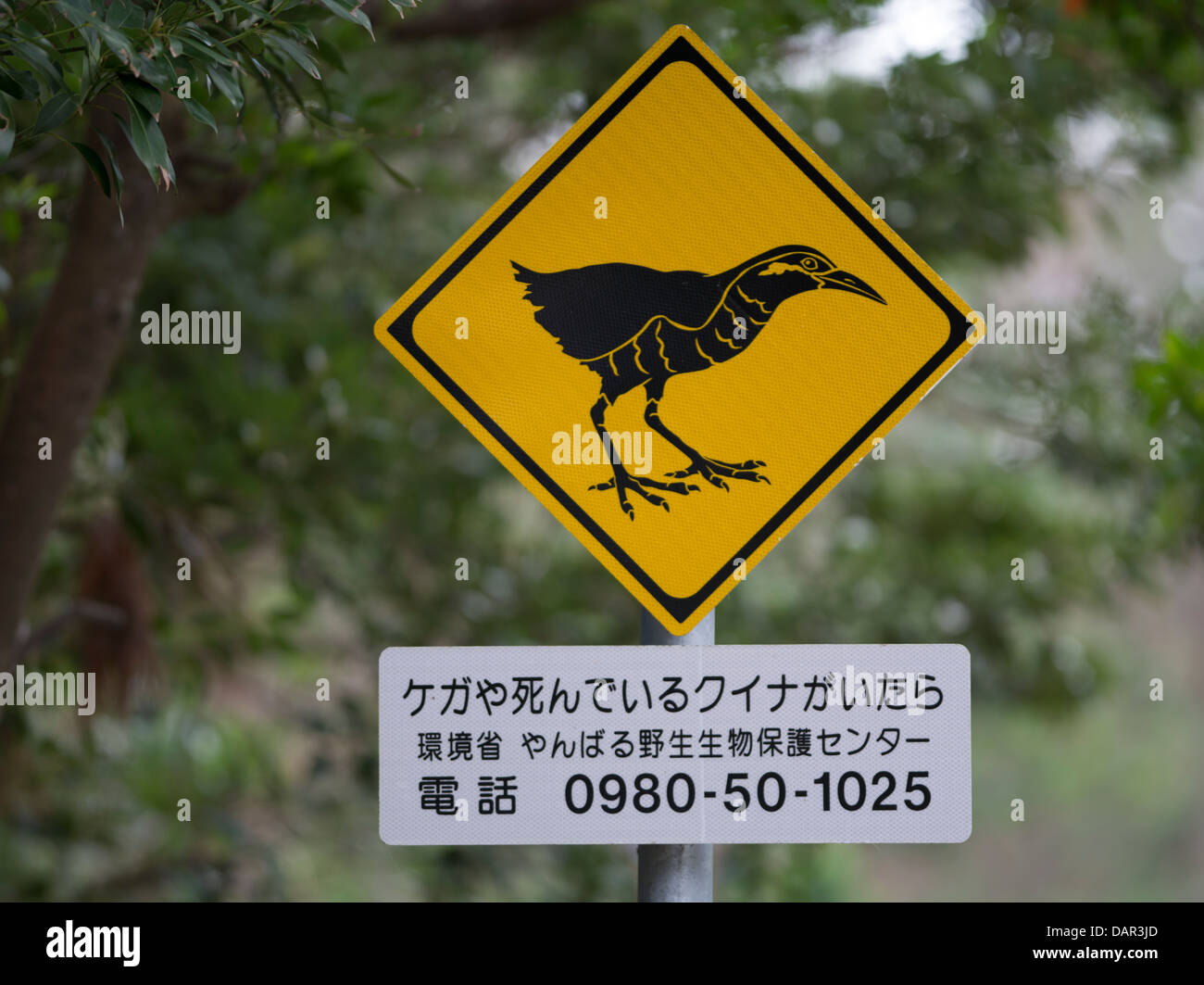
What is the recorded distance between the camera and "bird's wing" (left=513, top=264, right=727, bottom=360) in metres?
1.29

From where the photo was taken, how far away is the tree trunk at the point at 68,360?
1.70 metres

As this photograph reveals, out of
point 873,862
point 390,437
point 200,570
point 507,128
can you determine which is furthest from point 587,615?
point 873,862

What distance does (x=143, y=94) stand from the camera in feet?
3.61

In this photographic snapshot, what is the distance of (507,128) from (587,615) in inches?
85.0

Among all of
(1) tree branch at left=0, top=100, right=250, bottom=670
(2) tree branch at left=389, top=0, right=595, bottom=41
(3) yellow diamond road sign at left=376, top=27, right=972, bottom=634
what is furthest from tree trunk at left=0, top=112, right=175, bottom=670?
(2) tree branch at left=389, top=0, right=595, bottom=41

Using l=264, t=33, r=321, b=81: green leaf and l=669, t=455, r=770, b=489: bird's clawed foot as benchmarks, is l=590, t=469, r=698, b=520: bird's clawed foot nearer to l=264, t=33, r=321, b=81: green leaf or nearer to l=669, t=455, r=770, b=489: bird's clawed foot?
l=669, t=455, r=770, b=489: bird's clawed foot

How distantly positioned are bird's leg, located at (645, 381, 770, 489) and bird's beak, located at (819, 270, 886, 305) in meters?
0.24

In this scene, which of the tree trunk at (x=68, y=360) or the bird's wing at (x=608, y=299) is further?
the tree trunk at (x=68, y=360)

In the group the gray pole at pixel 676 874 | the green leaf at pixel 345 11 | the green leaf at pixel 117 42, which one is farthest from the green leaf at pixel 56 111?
the gray pole at pixel 676 874

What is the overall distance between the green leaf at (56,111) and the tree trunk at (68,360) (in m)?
0.59

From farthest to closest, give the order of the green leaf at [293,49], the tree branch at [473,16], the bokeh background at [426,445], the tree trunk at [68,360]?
the tree branch at [473,16] → the bokeh background at [426,445] → the tree trunk at [68,360] → the green leaf at [293,49]

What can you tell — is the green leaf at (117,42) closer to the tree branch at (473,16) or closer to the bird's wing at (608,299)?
the bird's wing at (608,299)

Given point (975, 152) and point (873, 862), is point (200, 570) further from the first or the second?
point (873, 862)

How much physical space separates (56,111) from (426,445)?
2510 millimetres
